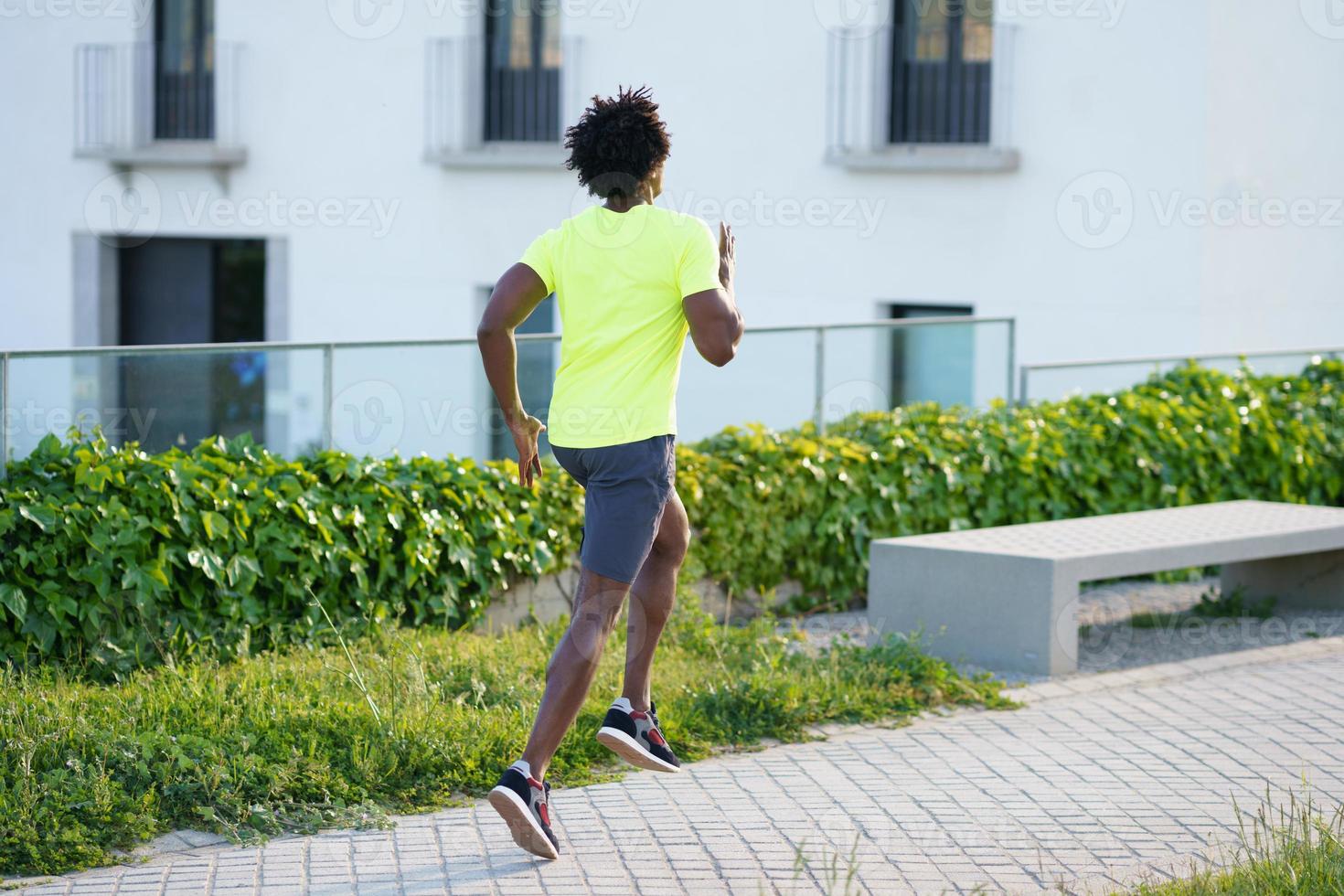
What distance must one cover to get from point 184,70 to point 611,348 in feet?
44.9

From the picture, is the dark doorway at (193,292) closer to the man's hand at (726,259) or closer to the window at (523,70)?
the window at (523,70)

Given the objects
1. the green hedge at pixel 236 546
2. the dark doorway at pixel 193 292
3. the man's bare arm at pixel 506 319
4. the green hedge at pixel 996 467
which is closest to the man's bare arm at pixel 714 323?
the man's bare arm at pixel 506 319

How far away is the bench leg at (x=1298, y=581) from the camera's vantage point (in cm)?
870

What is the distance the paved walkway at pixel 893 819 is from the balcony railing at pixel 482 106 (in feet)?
32.4

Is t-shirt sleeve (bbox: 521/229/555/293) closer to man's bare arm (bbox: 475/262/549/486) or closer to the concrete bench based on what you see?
man's bare arm (bbox: 475/262/549/486)

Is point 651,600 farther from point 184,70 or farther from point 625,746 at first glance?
point 184,70

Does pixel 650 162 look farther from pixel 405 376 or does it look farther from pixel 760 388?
pixel 760 388

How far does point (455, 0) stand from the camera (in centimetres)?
1539

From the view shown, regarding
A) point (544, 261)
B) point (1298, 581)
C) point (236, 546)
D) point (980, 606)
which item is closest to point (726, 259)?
point (544, 261)

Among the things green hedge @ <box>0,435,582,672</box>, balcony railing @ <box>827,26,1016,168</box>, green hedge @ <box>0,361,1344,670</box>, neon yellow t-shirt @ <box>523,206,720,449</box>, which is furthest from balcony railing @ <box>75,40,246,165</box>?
neon yellow t-shirt @ <box>523,206,720,449</box>

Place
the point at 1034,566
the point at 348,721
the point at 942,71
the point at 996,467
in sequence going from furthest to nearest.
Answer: the point at 942,71
the point at 996,467
the point at 1034,566
the point at 348,721

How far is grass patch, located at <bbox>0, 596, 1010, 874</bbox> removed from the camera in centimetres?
476

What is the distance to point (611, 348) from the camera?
4637 mm

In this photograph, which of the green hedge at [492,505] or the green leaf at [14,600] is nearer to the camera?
the green leaf at [14,600]
